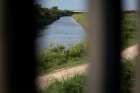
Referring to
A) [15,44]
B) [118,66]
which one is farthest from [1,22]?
[118,66]

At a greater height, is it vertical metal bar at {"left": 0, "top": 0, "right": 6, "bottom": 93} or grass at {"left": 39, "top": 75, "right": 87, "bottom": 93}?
vertical metal bar at {"left": 0, "top": 0, "right": 6, "bottom": 93}

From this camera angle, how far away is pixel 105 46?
448 mm

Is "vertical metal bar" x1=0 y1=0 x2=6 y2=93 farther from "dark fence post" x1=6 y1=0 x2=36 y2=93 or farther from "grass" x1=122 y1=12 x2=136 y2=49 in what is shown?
"grass" x1=122 y1=12 x2=136 y2=49

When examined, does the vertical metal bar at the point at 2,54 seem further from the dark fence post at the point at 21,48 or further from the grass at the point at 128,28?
the grass at the point at 128,28

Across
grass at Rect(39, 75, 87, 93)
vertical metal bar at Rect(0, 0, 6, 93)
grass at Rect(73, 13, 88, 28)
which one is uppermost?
grass at Rect(73, 13, 88, 28)

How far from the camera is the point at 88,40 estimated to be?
0.45m

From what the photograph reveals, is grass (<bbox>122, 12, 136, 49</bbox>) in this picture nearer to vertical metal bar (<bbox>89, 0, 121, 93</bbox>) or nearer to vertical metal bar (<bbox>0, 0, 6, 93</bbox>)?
vertical metal bar (<bbox>89, 0, 121, 93</bbox>)

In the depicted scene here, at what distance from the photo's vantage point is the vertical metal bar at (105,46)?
437mm

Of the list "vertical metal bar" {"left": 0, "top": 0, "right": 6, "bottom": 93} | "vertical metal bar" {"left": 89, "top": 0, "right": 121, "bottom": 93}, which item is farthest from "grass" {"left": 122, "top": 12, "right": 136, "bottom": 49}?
"vertical metal bar" {"left": 0, "top": 0, "right": 6, "bottom": 93}

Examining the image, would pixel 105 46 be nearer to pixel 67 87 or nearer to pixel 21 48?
pixel 21 48

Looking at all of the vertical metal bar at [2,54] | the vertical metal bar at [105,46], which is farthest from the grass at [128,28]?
the vertical metal bar at [2,54]

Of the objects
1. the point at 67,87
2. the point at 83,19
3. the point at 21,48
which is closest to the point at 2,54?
the point at 21,48

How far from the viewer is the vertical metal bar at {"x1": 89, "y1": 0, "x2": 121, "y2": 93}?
44 cm

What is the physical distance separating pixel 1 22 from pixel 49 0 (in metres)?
0.06
